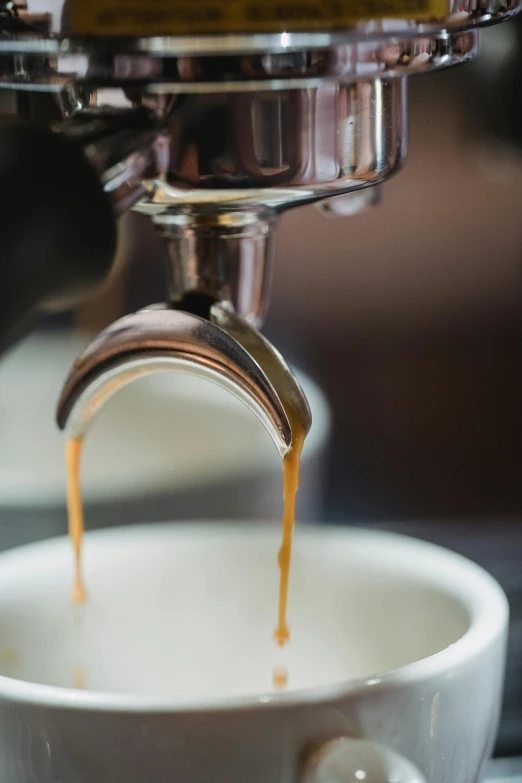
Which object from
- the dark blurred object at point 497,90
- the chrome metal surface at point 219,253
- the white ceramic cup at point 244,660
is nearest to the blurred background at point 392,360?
the dark blurred object at point 497,90

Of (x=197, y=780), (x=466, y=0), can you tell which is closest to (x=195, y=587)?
(x=197, y=780)

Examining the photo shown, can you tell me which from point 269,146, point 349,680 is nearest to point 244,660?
point 349,680

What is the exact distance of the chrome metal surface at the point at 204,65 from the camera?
0.27m

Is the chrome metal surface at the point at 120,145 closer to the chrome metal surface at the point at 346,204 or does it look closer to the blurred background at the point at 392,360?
the chrome metal surface at the point at 346,204

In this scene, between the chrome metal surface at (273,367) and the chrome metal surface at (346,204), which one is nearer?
the chrome metal surface at (273,367)

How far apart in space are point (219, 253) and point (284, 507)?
0.08 m

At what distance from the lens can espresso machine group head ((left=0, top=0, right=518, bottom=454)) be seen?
0.76 feet

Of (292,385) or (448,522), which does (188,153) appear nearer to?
(292,385)

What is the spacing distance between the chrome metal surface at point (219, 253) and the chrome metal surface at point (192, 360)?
0.01 m

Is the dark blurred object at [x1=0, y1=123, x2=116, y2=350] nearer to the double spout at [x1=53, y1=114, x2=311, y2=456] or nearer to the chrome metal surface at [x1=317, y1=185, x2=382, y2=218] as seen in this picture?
the double spout at [x1=53, y1=114, x2=311, y2=456]

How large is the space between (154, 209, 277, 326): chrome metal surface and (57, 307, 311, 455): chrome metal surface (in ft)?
0.04

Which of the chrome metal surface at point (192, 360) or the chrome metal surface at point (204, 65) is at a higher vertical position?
the chrome metal surface at point (204, 65)

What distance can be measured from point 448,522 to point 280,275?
0.47ft

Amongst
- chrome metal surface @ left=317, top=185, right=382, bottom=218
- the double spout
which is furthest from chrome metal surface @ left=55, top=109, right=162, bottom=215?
chrome metal surface @ left=317, top=185, right=382, bottom=218
